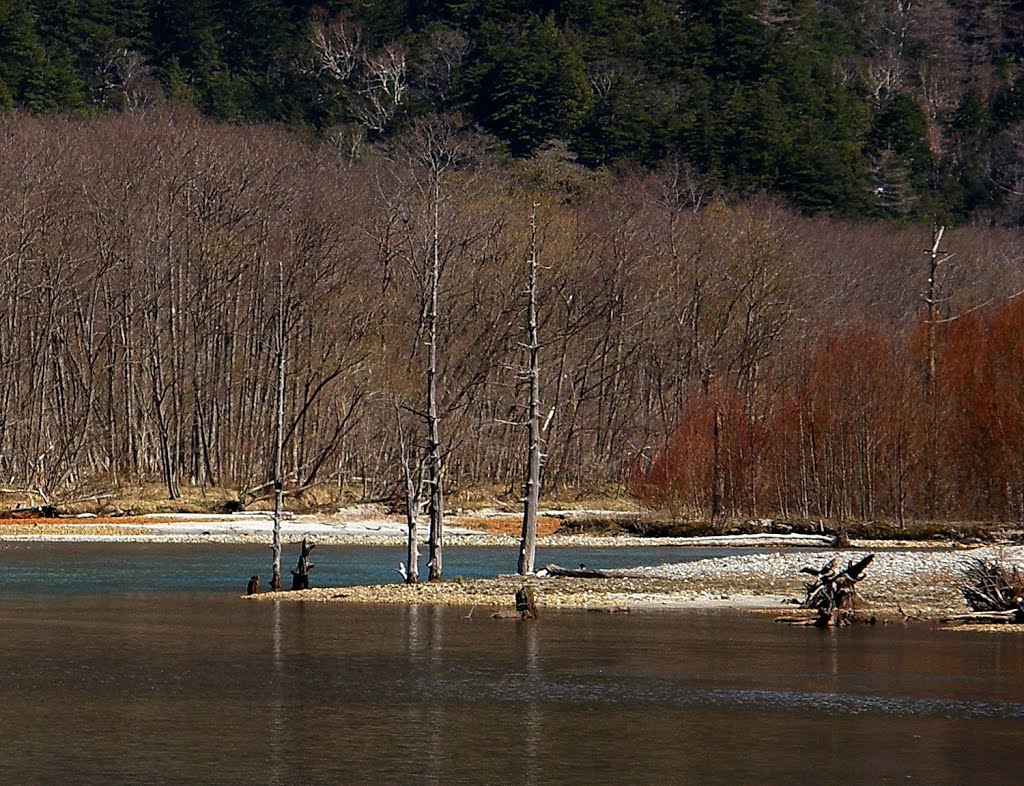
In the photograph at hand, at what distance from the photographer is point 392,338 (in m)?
75.7

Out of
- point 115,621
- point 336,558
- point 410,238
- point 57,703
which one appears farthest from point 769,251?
point 57,703

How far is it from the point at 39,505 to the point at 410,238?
60.6ft

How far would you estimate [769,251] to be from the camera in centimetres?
8594

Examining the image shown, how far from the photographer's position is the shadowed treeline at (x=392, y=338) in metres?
59.2

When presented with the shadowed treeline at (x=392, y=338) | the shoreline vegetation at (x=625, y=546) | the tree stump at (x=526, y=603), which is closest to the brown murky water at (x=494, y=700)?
the tree stump at (x=526, y=603)

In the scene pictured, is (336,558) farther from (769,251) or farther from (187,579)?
(769,251)

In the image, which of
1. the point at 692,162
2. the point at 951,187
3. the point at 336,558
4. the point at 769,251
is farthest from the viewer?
the point at 951,187

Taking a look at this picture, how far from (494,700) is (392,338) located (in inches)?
2060

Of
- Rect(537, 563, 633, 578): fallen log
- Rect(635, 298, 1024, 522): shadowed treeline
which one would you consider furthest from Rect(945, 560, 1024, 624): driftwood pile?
Rect(635, 298, 1024, 522): shadowed treeline

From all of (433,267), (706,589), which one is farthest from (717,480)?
(433,267)

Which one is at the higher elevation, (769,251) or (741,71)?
(741,71)

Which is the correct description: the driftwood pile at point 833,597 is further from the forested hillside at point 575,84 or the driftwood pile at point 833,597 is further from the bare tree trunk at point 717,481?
the forested hillside at point 575,84

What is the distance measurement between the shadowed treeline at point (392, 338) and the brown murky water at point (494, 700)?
25.5 m

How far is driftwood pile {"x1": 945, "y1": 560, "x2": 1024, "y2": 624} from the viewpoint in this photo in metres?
32.6
